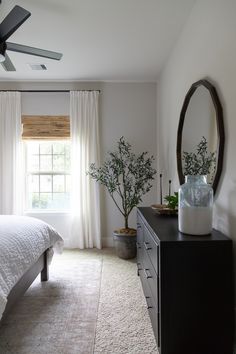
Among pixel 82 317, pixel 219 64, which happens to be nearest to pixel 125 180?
pixel 82 317

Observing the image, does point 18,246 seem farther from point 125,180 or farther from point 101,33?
point 101,33

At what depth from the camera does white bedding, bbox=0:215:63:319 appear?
1982mm

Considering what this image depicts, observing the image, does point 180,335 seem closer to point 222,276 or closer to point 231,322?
point 231,322

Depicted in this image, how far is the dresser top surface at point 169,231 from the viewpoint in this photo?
5.73ft

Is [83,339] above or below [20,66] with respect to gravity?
below

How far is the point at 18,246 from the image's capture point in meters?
2.28

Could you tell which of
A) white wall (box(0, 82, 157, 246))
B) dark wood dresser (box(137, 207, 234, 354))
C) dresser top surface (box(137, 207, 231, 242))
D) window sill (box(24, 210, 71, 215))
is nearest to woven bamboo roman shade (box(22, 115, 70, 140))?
white wall (box(0, 82, 157, 246))

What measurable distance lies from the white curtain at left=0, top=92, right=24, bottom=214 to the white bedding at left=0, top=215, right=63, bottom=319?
5.39ft

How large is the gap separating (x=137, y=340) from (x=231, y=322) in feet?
2.47

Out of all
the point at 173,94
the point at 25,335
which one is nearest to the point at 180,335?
the point at 25,335

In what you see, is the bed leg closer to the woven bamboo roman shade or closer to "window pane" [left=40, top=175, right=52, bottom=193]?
"window pane" [left=40, top=175, right=52, bottom=193]

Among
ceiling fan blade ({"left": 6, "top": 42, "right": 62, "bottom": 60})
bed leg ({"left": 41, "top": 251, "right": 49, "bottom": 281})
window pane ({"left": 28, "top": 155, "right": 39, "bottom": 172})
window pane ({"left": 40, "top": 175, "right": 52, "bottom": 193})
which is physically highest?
ceiling fan blade ({"left": 6, "top": 42, "right": 62, "bottom": 60})

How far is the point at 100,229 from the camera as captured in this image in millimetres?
4496

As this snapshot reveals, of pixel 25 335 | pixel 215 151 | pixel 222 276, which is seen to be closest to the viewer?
pixel 222 276
